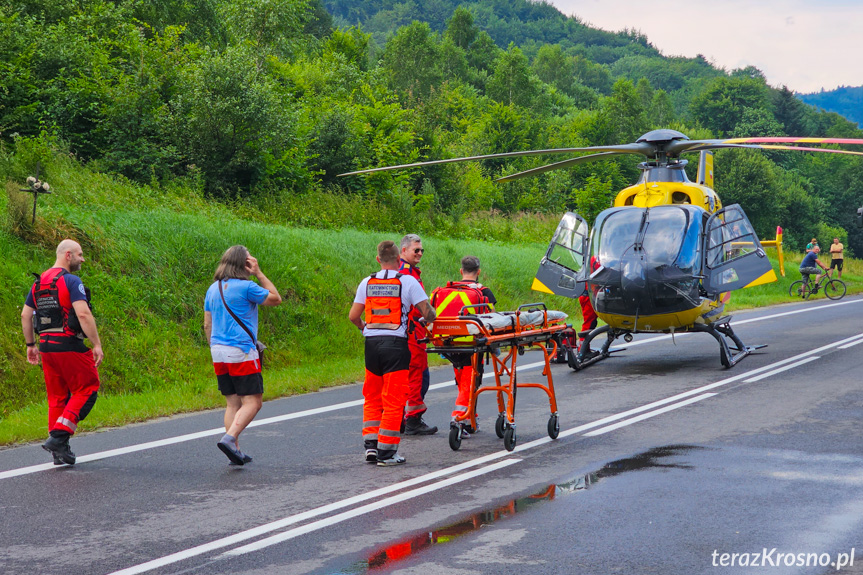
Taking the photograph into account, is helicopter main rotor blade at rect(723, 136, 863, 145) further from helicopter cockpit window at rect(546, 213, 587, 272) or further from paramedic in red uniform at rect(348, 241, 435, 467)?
paramedic in red uniform at rect(348, 241, 435, 467)

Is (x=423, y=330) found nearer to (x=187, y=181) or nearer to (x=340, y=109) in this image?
(x=187, y=181)

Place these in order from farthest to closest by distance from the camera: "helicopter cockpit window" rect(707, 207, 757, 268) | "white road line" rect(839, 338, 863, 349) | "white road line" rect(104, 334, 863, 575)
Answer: "white road line" rect(839, 338, 863, 349), "helicopter cockpit window" rect(707, 207, 757, 268), "white road line" rect(104, 334, 863, 575)

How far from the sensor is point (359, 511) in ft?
20.1

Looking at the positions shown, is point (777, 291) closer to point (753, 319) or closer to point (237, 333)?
point (753, 319)

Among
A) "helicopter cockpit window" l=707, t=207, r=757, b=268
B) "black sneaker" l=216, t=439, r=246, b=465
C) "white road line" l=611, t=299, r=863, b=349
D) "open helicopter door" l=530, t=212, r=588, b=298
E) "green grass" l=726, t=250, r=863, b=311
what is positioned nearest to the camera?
"black sneaker" l=216, t=439, r=246, b=465

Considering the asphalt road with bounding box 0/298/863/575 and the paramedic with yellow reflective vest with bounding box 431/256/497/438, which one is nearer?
the asphalt road with bounding box 0/298/863/575

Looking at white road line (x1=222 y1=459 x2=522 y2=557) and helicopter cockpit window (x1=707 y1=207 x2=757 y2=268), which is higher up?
helicopter cockpit window (x1=707 y1=207 x2=757 y2=268)

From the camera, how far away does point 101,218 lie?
1496cm

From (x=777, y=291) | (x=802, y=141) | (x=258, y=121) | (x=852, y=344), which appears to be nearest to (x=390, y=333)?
(x=802, y=141)

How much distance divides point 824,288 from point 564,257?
64.4 ft

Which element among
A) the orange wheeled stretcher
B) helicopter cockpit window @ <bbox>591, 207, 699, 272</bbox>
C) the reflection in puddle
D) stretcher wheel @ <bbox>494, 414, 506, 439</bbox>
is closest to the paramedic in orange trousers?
the orange wheeled stretcher

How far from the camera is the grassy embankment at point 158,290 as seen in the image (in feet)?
37.2

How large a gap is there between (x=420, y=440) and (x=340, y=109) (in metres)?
21.7

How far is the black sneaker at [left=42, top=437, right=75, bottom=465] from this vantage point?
7500mm
